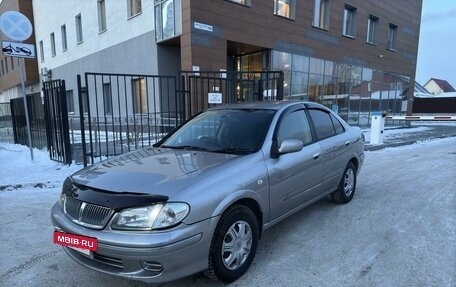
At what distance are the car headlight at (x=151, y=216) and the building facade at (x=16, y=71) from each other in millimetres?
24973

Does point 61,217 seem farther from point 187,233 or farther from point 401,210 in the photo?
point 401,210

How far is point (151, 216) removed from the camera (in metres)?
2.53

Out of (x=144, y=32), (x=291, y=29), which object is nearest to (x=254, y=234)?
(x=144, y=32)

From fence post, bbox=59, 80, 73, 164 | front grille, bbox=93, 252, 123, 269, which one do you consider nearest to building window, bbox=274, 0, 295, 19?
fence post, bbox=59, 80, 73, 164

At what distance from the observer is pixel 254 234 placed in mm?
3234

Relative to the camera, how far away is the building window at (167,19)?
12.2 meters

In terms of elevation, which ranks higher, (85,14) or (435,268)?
(85,14)

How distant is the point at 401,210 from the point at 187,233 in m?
3.67

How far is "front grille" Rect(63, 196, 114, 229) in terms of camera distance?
8.57ft

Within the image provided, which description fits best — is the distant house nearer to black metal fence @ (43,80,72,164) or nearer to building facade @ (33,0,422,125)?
building facade @ (33,0,422,125)

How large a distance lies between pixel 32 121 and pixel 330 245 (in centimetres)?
962

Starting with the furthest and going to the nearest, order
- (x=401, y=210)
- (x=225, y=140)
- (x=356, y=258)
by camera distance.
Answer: (x=401, y=210), (x=225, y=140), (x=356, y=258)

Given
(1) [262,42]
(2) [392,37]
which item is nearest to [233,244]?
(1) [262,42]

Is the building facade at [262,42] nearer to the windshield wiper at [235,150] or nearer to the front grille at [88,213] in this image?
the windshield wiper at [235,150]
